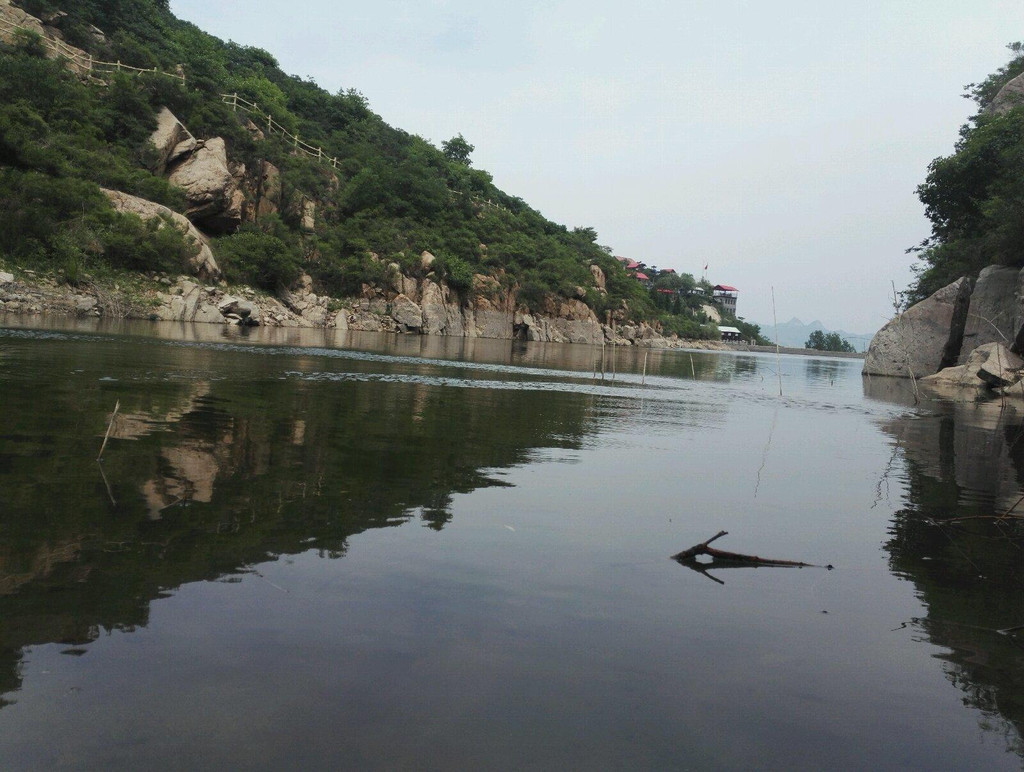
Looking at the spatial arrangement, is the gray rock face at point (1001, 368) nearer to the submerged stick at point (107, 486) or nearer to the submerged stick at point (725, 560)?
the submerged stick at point (725, 560)

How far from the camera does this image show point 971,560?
20.9ft

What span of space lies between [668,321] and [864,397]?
8383 cm

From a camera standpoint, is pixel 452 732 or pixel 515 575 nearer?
pixel 452 732

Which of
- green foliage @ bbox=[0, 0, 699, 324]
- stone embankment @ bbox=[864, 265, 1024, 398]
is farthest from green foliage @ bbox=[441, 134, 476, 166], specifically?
stone embankment @ bbox=[864, 265, 1024, 398]

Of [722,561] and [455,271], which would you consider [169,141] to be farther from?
[722,561]

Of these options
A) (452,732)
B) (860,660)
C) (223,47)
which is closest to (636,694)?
(452,732)

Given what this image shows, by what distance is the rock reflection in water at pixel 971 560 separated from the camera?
4.11 metres

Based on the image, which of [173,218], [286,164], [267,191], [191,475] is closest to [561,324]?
[286,164]

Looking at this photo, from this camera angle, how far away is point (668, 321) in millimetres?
108438

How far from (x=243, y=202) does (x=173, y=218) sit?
14.6m

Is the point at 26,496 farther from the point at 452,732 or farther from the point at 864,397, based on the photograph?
the point at 864,397

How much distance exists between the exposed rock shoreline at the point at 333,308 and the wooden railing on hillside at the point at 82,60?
21.1 meters

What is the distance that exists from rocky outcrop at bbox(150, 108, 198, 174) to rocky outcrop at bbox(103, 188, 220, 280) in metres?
6.76

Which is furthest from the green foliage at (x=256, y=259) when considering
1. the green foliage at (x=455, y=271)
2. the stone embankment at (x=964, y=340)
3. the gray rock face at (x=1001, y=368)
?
the gray rock face at (x=1001, y=368)
